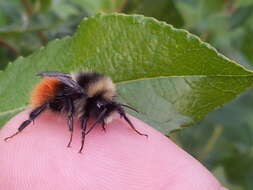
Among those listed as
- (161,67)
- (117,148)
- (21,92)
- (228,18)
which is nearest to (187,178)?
(117,148)

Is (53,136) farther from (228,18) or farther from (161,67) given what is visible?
(228,18)

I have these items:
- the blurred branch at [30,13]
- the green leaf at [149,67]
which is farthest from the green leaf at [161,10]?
the green leaf at [149,67]

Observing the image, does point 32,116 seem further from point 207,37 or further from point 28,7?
point 207,37

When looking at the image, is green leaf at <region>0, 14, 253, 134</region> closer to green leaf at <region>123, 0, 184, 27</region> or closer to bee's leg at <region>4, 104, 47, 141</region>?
bee's leg at <region>4, 104, 47, 141</region>

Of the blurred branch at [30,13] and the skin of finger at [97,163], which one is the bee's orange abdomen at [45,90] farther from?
the blurred branch at [30,13]

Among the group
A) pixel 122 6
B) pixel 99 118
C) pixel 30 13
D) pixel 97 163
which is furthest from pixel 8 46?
pixel 97 163

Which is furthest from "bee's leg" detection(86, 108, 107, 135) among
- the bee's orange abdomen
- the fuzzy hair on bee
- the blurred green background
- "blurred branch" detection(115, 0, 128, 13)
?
"blurred branch" detection(115, 0, 128, 13)
